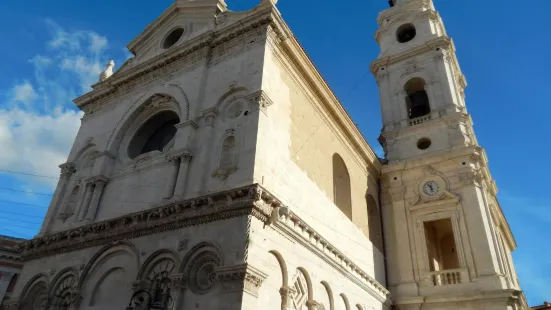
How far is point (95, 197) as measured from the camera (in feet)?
43.5

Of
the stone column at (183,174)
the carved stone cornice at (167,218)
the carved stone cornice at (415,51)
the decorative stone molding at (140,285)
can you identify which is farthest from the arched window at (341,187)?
the carved stone cornice at (415,51)

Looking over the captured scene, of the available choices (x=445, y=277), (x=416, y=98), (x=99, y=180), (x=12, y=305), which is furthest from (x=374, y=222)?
(x=12, y=305)

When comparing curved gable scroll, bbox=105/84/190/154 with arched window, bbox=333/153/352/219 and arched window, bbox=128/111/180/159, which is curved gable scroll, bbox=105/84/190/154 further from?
arched window, bbox=333/153/352/219

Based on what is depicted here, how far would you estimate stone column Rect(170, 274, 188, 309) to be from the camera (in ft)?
30.5

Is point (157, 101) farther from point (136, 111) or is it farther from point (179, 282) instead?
point (179, 282)

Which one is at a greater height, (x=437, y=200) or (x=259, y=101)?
(x=437, y=200)

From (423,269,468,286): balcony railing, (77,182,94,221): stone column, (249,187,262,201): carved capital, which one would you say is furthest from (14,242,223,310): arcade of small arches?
(423,269,468,286): balcony railing

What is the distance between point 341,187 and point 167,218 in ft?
24.2

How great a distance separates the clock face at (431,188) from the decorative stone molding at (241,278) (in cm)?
1053

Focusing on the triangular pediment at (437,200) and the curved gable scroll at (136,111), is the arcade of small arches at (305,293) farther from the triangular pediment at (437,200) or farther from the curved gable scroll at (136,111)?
the curved gable scroll at (136,111)

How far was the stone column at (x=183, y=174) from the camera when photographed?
10992 mm

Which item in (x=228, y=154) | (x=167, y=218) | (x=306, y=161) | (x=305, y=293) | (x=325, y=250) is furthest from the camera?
(x=306, y=161)

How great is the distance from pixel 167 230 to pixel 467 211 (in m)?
11.3

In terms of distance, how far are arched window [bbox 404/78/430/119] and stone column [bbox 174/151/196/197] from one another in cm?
1346
